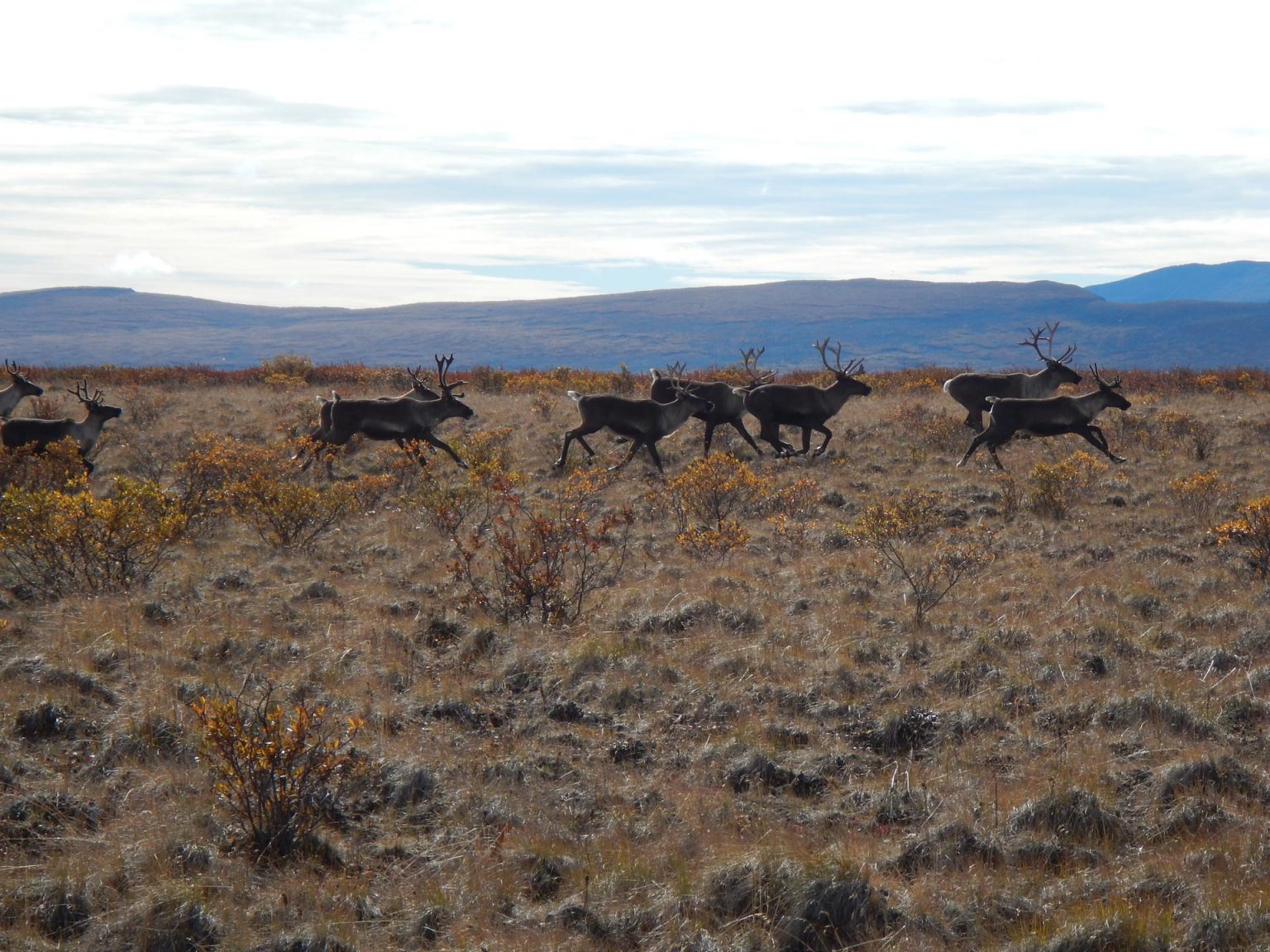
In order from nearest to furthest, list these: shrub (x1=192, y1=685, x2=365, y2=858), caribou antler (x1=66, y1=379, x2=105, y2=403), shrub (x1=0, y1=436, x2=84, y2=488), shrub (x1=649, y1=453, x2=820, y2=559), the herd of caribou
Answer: shrub (x1=192, y1=685, x2=365, y2=858)
shrub (x1=649, y1=453, x2=820, y2=559)
shrub (x1=0, y1=436, x2=84, y2=488)
caribou antler (x1=66, y1=379, x2=105, y2=403)
the herd of caribou

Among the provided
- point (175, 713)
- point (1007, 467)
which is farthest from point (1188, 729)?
point (1007, 467)

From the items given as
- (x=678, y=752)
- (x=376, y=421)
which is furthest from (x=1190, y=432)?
(x=678, y=752)

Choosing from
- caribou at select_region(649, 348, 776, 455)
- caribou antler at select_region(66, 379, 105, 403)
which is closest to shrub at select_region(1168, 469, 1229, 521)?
caribou at select_region(649, 348, 776, 455)

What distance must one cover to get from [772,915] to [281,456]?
11.9m

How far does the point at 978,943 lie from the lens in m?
3.93

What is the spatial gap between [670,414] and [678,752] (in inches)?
398

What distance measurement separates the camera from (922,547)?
9914mm

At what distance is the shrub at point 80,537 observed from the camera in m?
7.71

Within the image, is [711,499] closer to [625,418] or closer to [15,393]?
[625,418]

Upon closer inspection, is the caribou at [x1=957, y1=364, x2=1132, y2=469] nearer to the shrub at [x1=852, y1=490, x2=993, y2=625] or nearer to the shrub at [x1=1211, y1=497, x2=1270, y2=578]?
the shrub at [x1=852, y1=490, x2=993, y2=625]

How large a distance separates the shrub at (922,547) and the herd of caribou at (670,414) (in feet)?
13.8

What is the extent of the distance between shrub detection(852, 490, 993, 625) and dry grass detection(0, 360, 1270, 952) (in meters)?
0.17

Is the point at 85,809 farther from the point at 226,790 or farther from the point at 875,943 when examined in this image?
the point at 875,943

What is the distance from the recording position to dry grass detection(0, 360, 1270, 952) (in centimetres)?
406
